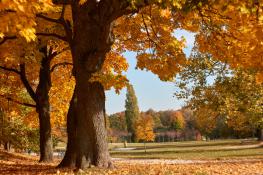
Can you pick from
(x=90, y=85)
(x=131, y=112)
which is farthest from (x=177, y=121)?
(x=90, y=85)

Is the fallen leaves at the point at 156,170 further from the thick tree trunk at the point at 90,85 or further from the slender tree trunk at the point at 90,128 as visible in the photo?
the thick tree trunk at the point at 90,85

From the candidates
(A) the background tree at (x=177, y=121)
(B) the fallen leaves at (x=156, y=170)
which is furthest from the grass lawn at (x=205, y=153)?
(A) the background tree at (x=177, y=121)

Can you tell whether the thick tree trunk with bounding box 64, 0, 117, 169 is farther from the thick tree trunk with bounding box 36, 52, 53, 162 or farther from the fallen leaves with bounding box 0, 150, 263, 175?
the thick tree trunk with bounding box 36, 52, 53, 162

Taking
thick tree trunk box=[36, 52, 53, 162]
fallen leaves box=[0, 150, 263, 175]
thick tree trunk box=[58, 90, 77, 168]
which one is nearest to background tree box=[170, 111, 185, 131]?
thick tree trunk box=[36, 52, 53, 162]

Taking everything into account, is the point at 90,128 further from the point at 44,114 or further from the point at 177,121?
the point at 177,121

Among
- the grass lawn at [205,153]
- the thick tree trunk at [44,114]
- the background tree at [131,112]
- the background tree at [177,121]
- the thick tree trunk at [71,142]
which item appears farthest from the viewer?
the background tree at [177,121]

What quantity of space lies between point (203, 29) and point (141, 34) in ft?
16.4

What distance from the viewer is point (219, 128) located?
98500 mm

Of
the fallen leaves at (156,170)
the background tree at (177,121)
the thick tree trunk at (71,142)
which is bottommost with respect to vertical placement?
the fallen leaves at (156,170)

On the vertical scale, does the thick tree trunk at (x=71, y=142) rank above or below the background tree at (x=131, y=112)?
below

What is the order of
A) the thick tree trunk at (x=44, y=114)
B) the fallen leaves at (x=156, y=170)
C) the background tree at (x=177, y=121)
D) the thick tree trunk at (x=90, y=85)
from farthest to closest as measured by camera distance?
the background tree at (x=177, y=121)
the thick tree trunk at (x=44, y=114)
the thick tree trunk at (x=90, y=85)
the fallen leaves at (x=156, y=170)

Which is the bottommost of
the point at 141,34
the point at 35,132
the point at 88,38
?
the point at 35,132

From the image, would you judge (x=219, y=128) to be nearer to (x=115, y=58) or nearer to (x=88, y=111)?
(x=115, y=58)

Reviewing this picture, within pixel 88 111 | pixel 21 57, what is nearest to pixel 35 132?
pixel 21 57
